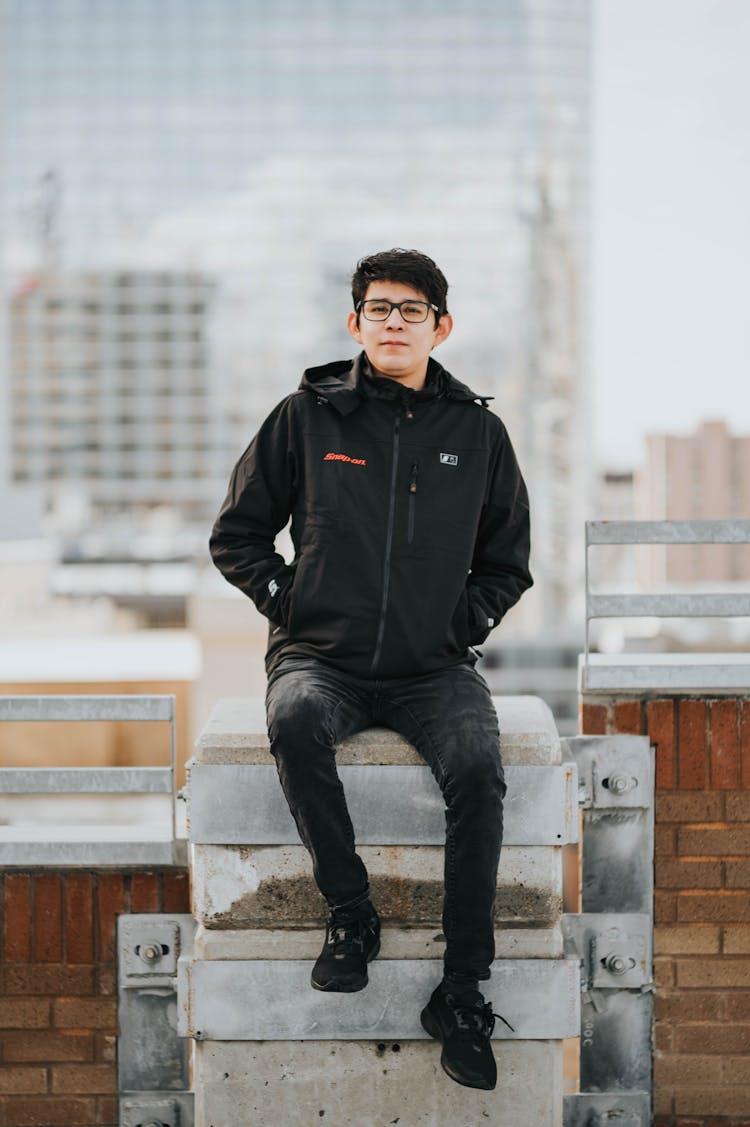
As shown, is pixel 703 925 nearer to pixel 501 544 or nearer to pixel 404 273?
pixel 501 544

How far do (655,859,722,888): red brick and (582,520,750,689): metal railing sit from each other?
1.53 feet

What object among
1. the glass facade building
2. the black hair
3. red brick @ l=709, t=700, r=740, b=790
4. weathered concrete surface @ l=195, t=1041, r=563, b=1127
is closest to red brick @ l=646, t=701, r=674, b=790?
red brick @ l=709, t=700, r=740, b=790

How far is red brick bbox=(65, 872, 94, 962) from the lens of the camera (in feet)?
10.6

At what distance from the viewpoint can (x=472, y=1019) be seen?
2750mm

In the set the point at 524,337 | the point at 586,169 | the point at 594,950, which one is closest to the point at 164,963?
the point at 594,950

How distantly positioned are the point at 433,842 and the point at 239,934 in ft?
1.61

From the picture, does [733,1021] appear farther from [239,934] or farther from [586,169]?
[586,169]

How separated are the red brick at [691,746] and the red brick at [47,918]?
5.26 ft

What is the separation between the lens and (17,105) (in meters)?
117

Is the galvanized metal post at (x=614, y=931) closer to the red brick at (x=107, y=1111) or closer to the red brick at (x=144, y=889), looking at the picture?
the red brick at (x=144, y=889)

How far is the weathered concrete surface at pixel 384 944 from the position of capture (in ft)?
9.48

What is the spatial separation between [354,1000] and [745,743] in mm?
1184

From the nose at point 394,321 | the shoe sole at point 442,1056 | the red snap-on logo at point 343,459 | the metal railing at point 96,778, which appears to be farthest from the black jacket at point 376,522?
the shoe sole at point 442,1056

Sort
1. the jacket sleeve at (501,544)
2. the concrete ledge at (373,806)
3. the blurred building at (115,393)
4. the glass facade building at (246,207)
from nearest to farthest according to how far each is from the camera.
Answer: the concrete ledge at (373,806)
the jacket sleeve at (501,544)
the glass facade building at (246,207)
the blurred building at (115,393)
